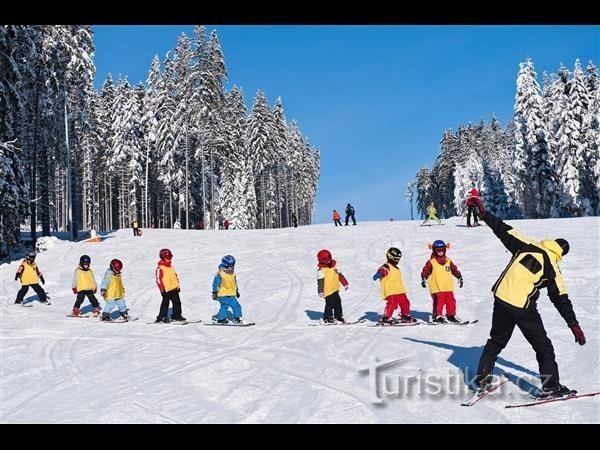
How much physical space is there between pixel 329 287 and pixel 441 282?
2.26 m

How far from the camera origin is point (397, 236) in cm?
2402

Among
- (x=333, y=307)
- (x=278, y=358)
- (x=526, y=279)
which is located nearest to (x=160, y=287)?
(x=333, y=307)

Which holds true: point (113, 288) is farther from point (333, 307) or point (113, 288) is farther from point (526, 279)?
point (526, 279)

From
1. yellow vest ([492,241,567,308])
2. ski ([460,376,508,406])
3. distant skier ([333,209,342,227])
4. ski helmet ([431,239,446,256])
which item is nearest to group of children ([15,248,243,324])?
ski helmet ([431,239,446,256])

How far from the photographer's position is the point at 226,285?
11.8m

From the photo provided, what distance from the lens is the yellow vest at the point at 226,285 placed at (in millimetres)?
11719

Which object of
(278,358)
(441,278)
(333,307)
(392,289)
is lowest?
(278,358)

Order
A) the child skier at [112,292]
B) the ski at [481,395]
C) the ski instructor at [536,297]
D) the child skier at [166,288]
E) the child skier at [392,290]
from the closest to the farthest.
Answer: the ski instructor at [536,297], the ski at [481,395], the child skier at [392,290], the child skier at [166,288], the child skier at [112,292]

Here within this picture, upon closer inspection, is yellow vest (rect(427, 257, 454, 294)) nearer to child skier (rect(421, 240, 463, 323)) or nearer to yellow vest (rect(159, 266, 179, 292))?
child skier (rect(421, 240, 463, 323))

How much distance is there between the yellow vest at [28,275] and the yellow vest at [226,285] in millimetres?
6035

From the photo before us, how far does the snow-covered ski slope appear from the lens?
5.91m

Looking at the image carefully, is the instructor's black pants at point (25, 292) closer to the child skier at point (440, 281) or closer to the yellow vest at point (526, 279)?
the child skier at point (440, 281)

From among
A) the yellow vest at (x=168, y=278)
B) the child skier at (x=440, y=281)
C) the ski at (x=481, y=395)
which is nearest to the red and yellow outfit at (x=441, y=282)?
the child skier at (x=440, y=281)

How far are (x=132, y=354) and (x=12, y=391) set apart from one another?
2.22m
